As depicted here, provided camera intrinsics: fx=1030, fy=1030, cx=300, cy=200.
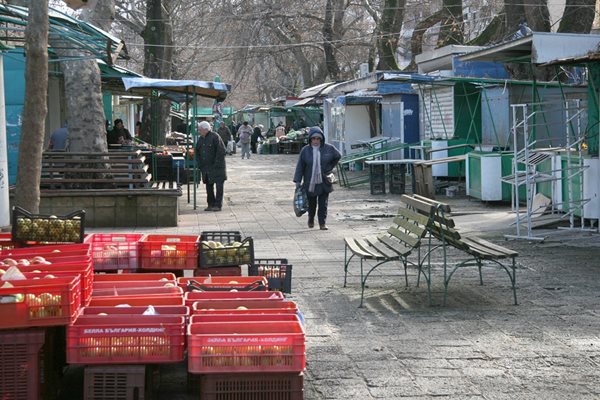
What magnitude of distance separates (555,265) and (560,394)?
559 cm

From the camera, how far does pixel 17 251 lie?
7859 mm

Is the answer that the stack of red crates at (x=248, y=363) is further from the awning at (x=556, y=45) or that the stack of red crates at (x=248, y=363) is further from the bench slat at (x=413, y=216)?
the awning at (x=556, y=45)

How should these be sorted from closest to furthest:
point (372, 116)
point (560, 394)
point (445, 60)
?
point (560, 394), point (445, 60), point (372, 116)

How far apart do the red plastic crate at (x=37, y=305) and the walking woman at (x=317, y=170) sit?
10.2 metres

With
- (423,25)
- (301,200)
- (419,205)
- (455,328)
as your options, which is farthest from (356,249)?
(423,25)

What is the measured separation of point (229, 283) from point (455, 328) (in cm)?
205

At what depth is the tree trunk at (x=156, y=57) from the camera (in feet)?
98.3

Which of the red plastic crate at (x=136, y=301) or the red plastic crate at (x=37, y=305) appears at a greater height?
the red plastic crate at (x=37, y=305)

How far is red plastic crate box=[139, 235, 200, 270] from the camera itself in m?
8.62

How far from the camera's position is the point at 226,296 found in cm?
712

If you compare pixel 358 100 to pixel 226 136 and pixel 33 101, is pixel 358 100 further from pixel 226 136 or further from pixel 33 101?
pixel 33 101

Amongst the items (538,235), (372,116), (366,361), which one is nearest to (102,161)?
(538,235)

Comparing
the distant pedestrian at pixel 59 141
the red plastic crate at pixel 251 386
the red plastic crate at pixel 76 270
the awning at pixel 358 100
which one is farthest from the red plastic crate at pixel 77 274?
the awning at pixel 358 100

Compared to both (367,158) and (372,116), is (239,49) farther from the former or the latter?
(367,158)
